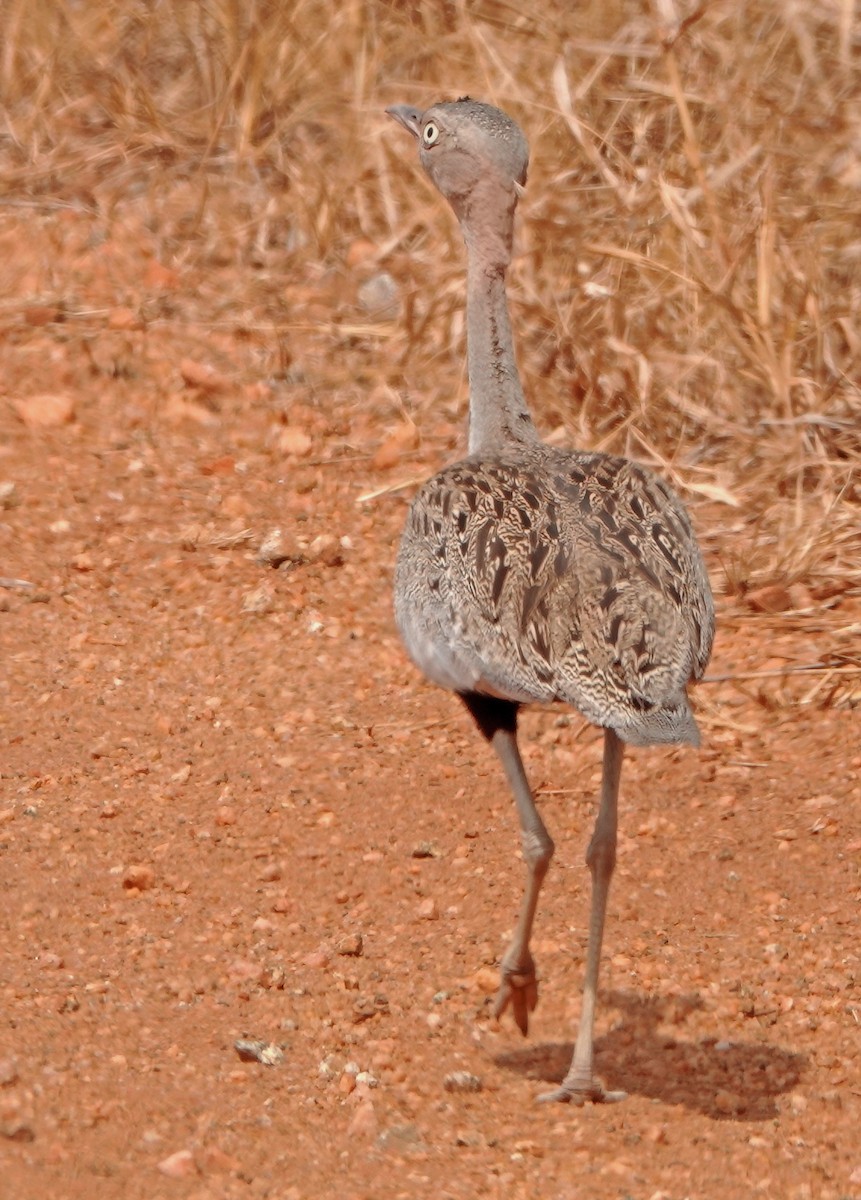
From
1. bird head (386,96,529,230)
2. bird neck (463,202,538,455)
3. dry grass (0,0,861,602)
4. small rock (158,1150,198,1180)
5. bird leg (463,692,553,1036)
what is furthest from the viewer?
dry grass (0,0,861,602)

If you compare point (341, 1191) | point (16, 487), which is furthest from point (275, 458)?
point (341, 1191)

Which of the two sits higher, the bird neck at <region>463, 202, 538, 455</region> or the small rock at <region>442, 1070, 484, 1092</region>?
the bird neck at <region>463, 202, 538, 455</region>

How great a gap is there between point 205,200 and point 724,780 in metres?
3.90

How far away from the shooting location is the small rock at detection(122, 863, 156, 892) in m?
4.62

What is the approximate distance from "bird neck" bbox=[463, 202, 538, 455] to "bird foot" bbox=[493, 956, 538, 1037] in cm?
113

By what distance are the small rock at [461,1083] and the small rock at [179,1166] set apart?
63cm

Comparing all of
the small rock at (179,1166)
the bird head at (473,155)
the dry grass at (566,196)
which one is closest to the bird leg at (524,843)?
the small rock at (179,1166)

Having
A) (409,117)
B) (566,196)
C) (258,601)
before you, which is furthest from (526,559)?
(566,196)

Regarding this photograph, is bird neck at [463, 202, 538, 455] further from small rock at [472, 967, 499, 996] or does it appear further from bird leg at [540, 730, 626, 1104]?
small rock at [472, 967, 499, 996]

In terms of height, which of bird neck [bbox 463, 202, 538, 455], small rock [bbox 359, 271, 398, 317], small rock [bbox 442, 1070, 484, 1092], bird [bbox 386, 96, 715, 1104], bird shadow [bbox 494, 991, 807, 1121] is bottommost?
bird shadow [bbox 494, 991, 807, 1121]

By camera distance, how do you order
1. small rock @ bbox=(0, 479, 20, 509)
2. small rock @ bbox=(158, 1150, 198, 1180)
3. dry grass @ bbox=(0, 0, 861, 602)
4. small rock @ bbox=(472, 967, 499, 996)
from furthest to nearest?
small rock @ bbox=(0, 479, 20, 509), dry grass @ bbox=(0, 0, 861, 602), small rock @ bbox=(472, 967, 499, 996), small rock @ bbox=(158, 1150, 198, 1180)

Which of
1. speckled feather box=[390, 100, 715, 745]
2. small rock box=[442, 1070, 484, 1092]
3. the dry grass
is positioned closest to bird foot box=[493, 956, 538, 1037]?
small rock box=[442, 1070, 484, 1092]

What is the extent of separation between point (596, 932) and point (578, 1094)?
318 mm

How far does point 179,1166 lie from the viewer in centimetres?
338
